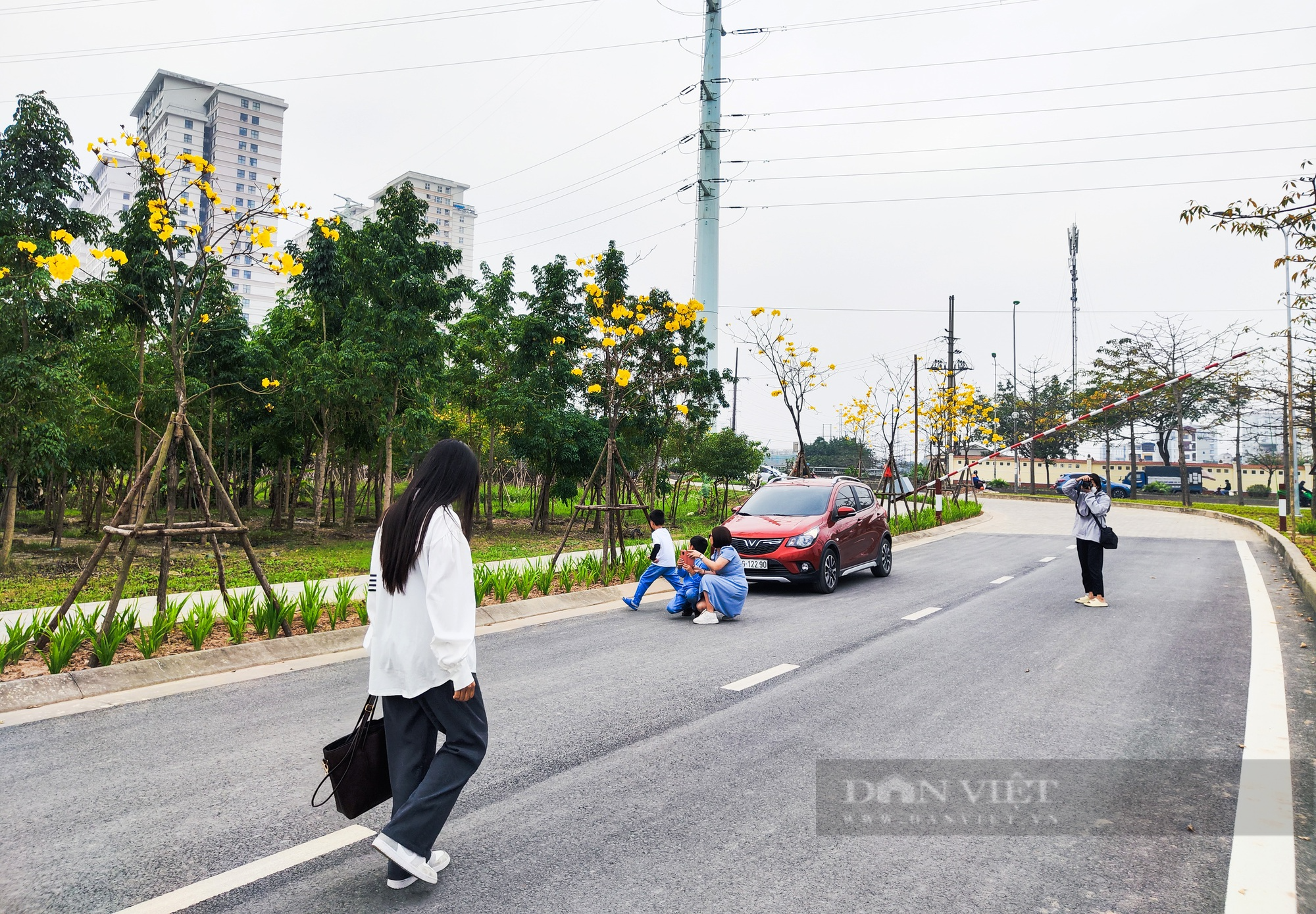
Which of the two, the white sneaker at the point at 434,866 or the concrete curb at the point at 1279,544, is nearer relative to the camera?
the white sneaker at the point at 434,866

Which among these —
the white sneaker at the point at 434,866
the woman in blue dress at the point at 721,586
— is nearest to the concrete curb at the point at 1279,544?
the woman in blue dress at the point at 721,586

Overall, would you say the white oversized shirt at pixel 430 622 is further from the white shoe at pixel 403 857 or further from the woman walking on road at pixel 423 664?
the white shoe at pixel 403 857

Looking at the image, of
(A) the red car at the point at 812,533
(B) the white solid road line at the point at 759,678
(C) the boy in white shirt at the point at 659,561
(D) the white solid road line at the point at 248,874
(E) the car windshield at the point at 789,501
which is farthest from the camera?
(E) the car windshield at the point at 789,501

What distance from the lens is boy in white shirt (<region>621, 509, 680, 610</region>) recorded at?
421 inches

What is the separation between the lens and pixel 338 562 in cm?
1502

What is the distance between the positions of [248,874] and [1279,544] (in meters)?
20.6

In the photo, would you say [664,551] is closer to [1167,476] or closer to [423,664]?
[423,664]

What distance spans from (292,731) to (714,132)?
30.8 metres

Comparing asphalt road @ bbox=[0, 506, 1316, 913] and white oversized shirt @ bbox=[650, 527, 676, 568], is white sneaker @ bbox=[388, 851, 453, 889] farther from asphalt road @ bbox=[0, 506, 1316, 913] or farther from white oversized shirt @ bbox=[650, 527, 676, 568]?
white oversized shirt @ bbox=[650, 527, 676, 568]

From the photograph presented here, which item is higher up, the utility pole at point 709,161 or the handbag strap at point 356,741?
the utility pole at point 709,161

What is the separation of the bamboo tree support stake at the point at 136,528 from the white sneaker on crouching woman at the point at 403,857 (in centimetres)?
497

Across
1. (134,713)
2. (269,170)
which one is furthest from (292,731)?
(269,170)

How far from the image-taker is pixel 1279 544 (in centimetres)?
1767

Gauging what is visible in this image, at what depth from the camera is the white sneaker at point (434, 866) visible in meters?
3.35
